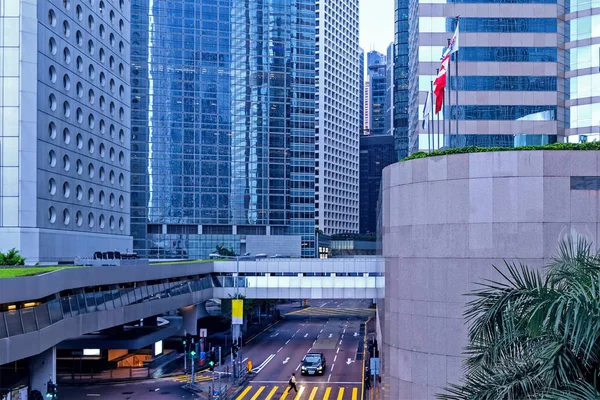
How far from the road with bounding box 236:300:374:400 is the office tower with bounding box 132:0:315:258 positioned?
33341 mm

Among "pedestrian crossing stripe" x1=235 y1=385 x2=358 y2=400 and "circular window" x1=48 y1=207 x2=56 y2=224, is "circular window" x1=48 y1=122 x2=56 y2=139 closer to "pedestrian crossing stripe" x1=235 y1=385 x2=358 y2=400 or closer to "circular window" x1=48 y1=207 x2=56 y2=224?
"circular window" x1=48 y1=207 x2=56 y2=224

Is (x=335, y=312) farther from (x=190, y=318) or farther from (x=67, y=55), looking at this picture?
(x=67, y=55)

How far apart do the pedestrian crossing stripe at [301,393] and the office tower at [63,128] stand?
69.9 ft

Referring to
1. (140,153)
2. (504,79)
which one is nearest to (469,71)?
(504,79)

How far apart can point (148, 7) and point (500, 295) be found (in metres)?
128

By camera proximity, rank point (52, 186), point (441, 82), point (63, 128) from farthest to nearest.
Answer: point (63, 128)
point (52, 186)
point (441, 82)

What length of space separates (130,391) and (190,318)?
20.2 meters

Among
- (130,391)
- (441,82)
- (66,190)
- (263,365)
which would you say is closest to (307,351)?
(263,365)

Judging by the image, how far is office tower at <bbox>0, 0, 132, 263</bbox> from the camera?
55.4m

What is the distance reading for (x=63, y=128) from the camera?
61.8m

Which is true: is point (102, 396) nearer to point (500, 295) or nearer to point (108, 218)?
point (108, 218)

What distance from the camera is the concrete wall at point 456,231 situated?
2084cm

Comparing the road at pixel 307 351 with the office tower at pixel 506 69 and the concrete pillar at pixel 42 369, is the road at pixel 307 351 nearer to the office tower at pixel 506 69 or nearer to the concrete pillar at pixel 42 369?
the concrete pillar at pixel 42 369

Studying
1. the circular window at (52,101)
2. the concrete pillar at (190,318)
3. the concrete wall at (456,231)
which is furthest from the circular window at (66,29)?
the concrete wall at (456,231)
